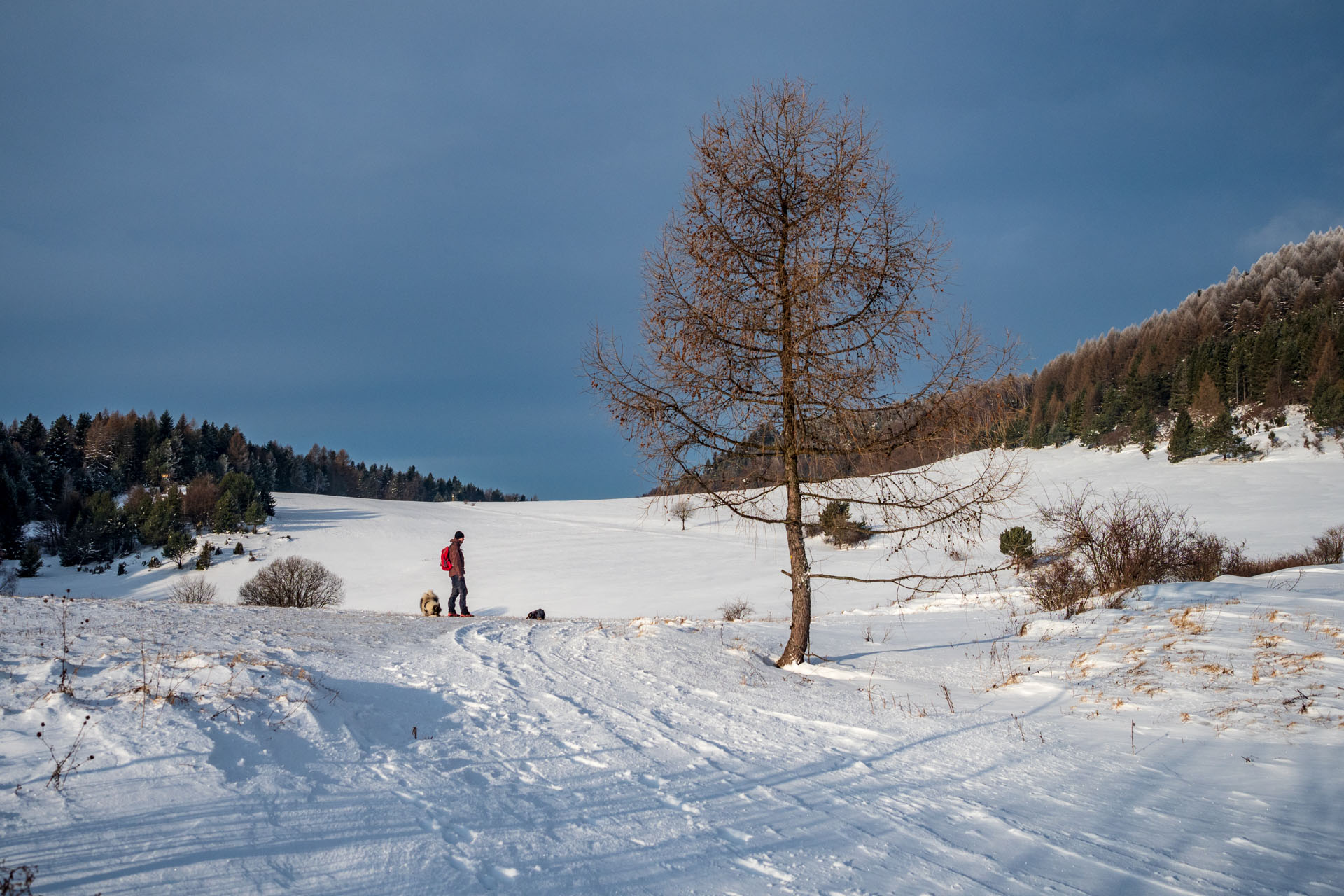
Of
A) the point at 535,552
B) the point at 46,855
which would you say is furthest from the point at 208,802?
the point at 535,552

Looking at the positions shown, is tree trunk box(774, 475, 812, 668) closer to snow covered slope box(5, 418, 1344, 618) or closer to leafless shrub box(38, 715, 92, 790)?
leafless shrub box(38, 715, 92, 790)

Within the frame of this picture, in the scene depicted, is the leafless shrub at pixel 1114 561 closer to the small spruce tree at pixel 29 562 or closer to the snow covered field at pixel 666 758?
the snow covered field at pixel 666 758

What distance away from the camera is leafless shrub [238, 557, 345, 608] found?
78.7 ft

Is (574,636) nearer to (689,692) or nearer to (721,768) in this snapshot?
(689,692)

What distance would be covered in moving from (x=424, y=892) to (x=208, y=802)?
139cm

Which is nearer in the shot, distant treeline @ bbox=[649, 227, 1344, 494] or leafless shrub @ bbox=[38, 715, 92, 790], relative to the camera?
leafless shrub @ bbox=[38, 715, 92, 790]

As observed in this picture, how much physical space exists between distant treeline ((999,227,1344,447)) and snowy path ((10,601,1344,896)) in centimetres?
3716

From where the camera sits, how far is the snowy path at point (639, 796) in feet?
9.43

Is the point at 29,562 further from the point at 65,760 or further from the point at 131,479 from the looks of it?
the point at 65,760

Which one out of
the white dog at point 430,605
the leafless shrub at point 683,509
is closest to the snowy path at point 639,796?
the leafless shrub at point 683,509

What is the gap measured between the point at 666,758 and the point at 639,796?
0.78 meters

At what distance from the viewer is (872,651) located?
10.4 m

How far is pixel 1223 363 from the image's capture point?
224 feet

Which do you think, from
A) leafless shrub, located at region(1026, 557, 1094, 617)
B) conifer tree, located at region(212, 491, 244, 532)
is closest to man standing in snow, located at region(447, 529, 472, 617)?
leafless shrub, located at region(1026, 557, 1094, 617)
